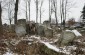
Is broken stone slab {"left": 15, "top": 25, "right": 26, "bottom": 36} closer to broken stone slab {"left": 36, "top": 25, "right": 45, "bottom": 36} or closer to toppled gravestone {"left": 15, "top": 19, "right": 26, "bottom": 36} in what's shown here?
toppled gravestone {"left": 15, "top": 19, "right": 26, "bottom": 36}

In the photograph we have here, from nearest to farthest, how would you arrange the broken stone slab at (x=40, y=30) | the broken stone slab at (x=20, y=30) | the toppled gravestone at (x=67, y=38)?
1. the toppled gravestone at (x=67, y=38)
2. the broken stone slab at (x=20, y=30)
3. the broken stone slab at (x=40, y=30)

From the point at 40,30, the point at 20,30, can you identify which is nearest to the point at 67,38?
the point at 20,30

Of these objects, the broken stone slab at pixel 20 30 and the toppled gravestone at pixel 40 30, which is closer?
the broken stone slab at pixel 20 30

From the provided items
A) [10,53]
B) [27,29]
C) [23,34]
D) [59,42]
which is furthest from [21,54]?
[27,29]

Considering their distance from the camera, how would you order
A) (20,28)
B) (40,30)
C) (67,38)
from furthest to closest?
(40,30)
(20,28)
(67,38)

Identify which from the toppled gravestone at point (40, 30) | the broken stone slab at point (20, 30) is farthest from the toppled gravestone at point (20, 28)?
the toppled gravestone at point (40, 30)

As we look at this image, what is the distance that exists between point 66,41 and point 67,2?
38.1m

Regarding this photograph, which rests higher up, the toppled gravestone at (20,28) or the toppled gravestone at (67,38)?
the toppled gravestone at (20,28)

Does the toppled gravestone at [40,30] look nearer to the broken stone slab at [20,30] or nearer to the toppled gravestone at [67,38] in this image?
the broken stone slab at [20,30]

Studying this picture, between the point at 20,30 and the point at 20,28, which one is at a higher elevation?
the point at 20,28

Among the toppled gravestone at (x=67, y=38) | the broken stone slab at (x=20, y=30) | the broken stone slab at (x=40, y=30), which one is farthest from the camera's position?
the broken stone slab at (x=40, y=30)

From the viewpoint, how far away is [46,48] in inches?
363

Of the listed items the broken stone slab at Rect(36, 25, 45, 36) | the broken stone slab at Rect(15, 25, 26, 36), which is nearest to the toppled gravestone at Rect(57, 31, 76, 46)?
the broken stone slab at Rect(15, 25, 26, 36)

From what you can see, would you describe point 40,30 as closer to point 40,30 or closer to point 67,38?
point 40,30
